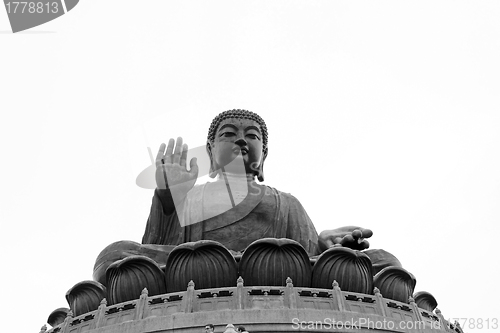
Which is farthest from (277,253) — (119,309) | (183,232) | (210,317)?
(183,232)

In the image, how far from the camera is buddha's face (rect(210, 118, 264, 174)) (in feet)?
40.0

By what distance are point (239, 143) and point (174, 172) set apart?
87.8 inches

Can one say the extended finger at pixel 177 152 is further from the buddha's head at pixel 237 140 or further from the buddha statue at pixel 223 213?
the buddha's head at pixel 237 140

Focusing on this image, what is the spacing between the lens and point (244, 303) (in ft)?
24.8

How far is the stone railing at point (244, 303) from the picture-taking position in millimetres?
7590

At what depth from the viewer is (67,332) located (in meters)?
8.16

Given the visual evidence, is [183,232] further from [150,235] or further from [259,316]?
[259,316]

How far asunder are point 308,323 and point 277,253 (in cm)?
Answer: 119

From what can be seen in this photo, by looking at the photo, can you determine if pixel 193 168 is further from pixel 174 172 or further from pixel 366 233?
pixel 366 233

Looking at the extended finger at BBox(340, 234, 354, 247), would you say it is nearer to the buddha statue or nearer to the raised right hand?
the buddha statue

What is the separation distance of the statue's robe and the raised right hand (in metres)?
0.39

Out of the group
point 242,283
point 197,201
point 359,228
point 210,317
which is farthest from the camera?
point 197,201

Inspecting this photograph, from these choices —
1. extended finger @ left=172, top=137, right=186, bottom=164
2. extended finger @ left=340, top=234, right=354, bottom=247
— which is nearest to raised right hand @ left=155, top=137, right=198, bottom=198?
extended finger @ left=172, top=137, right=186, bottom=164

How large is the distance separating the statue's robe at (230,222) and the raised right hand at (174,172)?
392 mm
